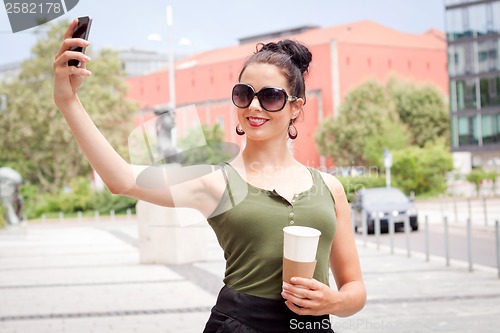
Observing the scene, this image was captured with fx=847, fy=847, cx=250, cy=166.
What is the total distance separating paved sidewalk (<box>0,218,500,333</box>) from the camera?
28.2ft

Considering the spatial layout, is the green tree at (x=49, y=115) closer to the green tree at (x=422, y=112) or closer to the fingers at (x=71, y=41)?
the green tree at (x=422, y=112)

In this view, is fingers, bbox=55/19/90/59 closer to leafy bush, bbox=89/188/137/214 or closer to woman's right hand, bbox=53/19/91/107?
woman's right hand, bbox=53/19/91/107

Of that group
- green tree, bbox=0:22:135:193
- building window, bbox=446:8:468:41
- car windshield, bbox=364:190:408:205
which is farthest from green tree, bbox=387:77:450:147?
car windshield, bbox=364:190:408:205

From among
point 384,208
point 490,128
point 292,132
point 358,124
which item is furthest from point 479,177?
point 292,132

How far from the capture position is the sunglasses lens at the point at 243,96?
96.7 inches

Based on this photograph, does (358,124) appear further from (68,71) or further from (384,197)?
(68,71)

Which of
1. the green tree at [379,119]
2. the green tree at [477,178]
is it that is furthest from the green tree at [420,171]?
the green tree at [379,119]

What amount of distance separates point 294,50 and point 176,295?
29.1 feet

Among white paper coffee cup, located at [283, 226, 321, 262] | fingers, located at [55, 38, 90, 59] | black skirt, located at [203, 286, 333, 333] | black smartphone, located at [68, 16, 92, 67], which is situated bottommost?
black skirt, located at [203, 286, 333, 333]

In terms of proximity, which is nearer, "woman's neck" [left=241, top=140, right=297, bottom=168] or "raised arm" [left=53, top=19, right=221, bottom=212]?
"raised arm" [left=53, top=19, right=221, bottom=212]

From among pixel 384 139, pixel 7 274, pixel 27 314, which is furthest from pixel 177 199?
pixel 384 139

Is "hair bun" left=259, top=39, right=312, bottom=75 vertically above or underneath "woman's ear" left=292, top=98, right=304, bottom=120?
above

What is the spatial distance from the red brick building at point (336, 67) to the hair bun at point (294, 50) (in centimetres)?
5637

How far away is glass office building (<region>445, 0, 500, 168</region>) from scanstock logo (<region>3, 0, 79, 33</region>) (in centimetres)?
5648
